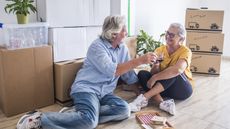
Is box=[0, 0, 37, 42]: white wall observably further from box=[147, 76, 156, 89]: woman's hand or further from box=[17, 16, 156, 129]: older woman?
box=[147, 76, 156, 89]: woman's hand

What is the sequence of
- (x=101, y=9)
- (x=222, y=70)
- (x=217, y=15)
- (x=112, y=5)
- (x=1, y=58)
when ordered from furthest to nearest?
(x=222, y=70) → (x=217, y=15) → (x=112, y=5) → (x=101, y=9) → (x=1, y=58)

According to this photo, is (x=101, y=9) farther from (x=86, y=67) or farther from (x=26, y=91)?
(x=26, y=91)

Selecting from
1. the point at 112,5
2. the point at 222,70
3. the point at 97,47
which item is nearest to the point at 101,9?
the point at 112,5

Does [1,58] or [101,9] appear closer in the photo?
[1,58]

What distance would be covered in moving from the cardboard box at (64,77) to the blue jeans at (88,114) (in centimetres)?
32

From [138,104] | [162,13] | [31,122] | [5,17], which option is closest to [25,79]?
[31,122]

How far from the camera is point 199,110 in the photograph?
2262mm

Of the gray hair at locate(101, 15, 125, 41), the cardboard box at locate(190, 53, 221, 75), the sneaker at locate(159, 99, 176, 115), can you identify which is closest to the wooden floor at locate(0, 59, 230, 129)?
the sneaker at locate(159, 99, 176, 115)

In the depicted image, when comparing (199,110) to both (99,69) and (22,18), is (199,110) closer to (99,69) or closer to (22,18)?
(99,69)

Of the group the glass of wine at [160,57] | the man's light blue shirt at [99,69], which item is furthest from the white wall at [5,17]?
the glass of wine at [160,57]

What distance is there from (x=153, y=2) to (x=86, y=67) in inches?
82.0

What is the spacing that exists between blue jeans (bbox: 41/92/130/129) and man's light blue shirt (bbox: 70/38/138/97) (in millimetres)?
63

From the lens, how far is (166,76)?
226 cm

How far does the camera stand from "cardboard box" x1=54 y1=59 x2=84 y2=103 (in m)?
2.28
